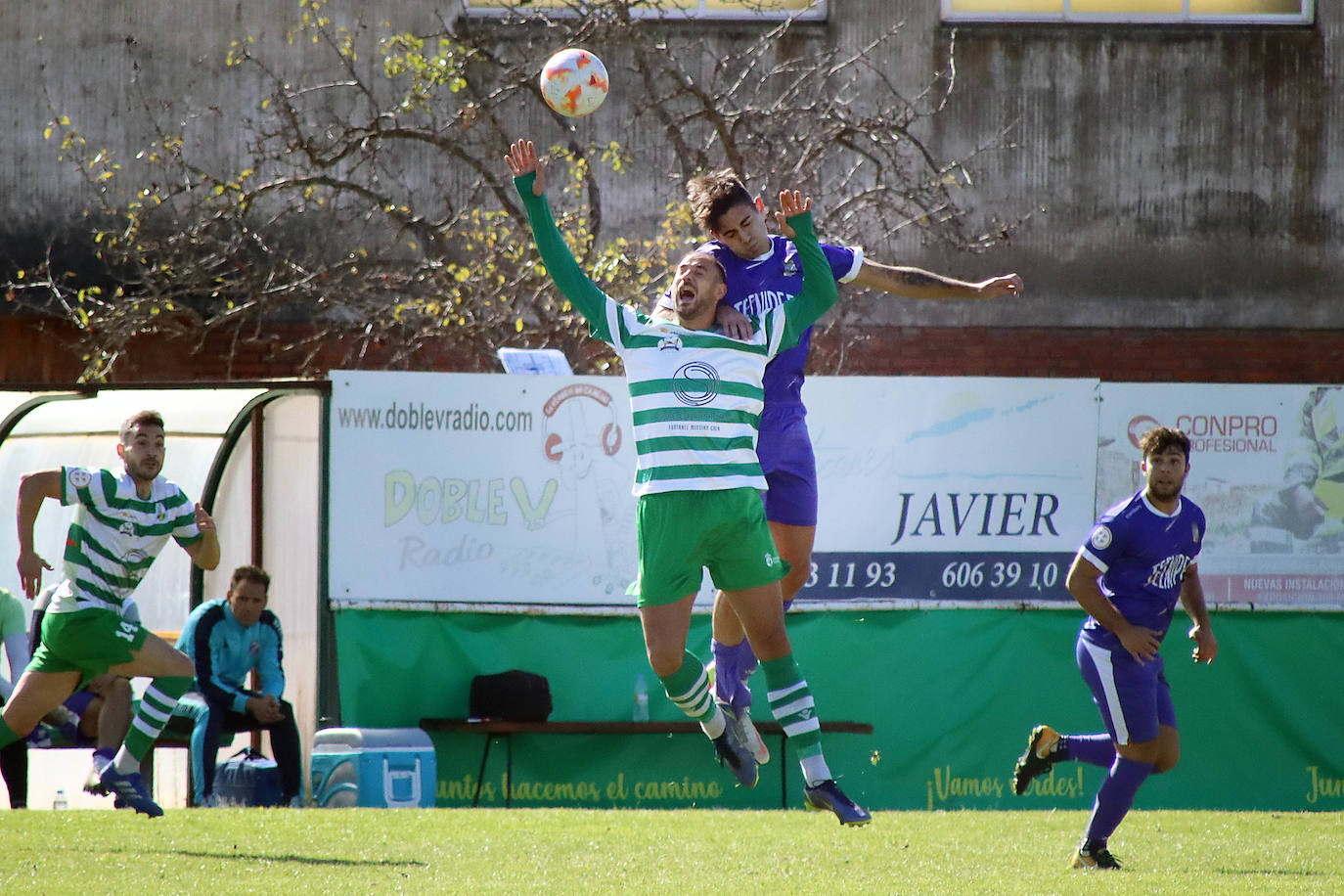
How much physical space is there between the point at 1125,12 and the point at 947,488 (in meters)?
7.46

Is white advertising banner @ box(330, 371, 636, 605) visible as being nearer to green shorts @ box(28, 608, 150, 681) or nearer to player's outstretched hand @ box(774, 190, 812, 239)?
green shorts @ box(28, 608, 150, 681)

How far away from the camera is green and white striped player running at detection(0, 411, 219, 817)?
26.1ft

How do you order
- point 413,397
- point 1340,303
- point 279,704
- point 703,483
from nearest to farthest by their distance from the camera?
1. point 703,483
2. point 279,704
3. point 413,397
4. point 1340,303

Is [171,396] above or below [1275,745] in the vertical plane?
above

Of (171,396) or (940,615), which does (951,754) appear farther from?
(171,396)

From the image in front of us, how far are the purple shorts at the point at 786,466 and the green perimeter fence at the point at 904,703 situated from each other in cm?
438

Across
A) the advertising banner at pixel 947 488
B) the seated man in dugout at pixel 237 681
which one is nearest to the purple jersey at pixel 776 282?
the advertising banner at pixel 947 488

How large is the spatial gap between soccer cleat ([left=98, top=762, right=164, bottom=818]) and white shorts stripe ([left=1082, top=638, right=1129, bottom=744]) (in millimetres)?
4742

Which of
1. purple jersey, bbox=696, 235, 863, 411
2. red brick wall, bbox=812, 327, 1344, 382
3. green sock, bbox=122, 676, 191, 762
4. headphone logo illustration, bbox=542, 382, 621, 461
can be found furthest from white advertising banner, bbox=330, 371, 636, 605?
red brick wall, bbox=812, 327, 1344, 382

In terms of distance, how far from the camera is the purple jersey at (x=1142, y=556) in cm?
775

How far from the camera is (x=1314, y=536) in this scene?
11.5m

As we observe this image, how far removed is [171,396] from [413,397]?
1.68 meters

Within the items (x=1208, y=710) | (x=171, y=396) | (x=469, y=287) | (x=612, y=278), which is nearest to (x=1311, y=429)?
(x=1208, y=710)

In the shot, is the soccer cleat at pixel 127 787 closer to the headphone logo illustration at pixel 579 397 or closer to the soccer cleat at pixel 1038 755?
the headphone logo illustration at pixel 579 397
